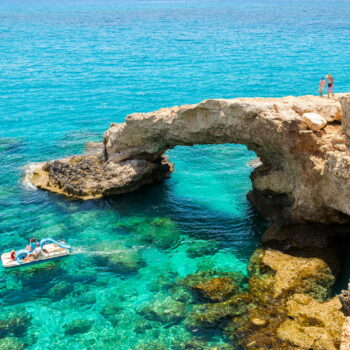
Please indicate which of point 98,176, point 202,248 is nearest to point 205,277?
point 202,248

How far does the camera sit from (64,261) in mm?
27625

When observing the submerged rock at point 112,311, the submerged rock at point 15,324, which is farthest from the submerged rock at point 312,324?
the submerged rock at point 15,324

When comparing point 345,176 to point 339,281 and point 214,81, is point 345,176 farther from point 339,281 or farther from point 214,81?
point 214,81

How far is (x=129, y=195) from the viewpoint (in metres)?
34.8

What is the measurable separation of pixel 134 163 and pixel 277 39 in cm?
6827

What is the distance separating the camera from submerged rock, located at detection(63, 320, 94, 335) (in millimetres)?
22344

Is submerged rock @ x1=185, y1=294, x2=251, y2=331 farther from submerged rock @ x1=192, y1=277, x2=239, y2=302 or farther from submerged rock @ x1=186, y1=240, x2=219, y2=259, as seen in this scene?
submerged rock @ x1=186, y1=240, x2=219, y2=259

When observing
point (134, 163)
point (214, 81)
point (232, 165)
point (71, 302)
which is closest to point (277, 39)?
point (214, 81)

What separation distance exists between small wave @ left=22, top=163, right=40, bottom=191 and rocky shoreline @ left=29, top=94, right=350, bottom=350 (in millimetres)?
9238

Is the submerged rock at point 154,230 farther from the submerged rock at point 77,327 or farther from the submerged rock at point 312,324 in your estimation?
the submerged rock at point 312,324

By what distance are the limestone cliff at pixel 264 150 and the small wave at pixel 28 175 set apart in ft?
3.13

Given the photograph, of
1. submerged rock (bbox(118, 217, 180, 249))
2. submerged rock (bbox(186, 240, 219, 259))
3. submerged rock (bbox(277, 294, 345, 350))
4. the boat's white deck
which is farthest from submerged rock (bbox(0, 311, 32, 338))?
submerged rock (bbox(277, 294, 345, 350))

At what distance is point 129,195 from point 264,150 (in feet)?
35.6

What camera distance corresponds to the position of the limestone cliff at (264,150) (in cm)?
2477
